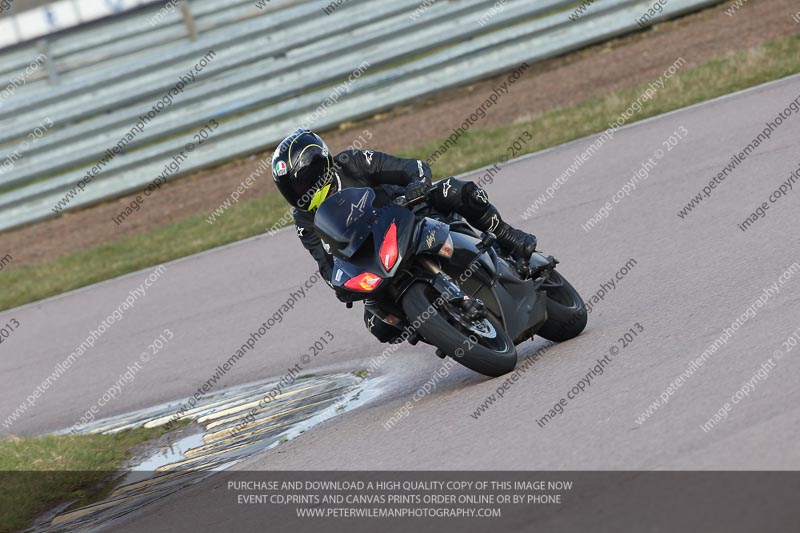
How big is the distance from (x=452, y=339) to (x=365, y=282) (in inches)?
21.8

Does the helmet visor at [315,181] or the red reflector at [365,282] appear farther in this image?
the helmet visor at [315,181]

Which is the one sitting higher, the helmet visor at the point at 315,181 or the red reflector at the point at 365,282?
the helmet visor at the point at 315,181

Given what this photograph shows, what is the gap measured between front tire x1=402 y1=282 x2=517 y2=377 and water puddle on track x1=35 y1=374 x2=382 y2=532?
1120 millimetres

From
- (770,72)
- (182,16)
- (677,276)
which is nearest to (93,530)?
(677,276)

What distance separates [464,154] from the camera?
14172 millimetres

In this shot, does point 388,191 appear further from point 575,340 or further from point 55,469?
point 55,469

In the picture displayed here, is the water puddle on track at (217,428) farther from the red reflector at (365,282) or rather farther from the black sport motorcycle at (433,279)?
the red reflector at (365,282)

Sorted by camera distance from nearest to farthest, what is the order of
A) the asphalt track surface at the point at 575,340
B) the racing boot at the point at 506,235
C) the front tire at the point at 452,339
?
the asphalt track surface at the point at 575,340
the front tire at the point at 452,339
the racing boot at the point at 506,235

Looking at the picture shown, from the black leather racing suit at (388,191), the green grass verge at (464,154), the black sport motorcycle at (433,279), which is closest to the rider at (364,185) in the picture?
the black leather racing suit at (388,191)

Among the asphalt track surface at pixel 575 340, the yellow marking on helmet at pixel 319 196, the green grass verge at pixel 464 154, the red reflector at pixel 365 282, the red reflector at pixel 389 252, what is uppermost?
the yellow marking on helmet at pixel 319 196

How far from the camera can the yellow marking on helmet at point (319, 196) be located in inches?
249

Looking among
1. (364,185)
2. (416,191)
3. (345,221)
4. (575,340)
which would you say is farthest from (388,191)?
(575,340)

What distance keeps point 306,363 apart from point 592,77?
9.30 meters

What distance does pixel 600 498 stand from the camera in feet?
14.0
